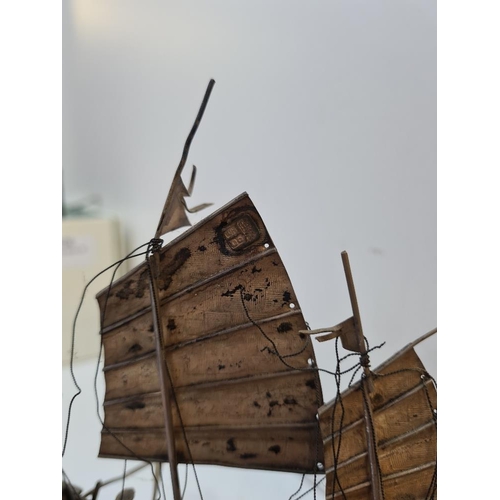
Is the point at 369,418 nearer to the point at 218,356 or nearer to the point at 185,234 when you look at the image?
the point at 218,356

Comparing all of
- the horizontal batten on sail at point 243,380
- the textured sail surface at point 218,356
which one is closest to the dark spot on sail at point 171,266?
the textured sail surface at point 218,356

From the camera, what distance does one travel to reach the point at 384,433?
0.52 m

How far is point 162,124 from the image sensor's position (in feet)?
1.88

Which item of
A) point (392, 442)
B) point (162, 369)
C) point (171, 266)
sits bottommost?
point (392, 442)

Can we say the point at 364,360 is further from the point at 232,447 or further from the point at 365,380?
the point at 232,447

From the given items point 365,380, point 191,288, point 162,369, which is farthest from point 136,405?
point 365,380

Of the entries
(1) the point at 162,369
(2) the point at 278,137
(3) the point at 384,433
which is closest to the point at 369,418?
(3) the point at 384,433

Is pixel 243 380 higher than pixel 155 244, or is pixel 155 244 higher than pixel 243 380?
pixel 155 244

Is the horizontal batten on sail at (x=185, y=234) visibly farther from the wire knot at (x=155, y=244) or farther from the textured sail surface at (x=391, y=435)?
the textured sail surface at (x=391, y=435)

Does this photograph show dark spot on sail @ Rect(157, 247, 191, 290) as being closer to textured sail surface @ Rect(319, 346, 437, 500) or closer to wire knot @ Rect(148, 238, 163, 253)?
wire knot @ Rect(148, 238, 163, 253)

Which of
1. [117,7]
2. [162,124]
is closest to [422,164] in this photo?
[162,124]

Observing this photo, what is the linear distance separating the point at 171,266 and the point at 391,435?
34cm

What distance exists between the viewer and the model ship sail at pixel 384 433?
52 cm
